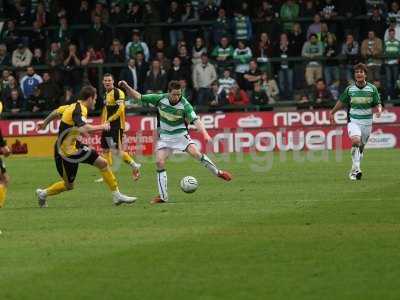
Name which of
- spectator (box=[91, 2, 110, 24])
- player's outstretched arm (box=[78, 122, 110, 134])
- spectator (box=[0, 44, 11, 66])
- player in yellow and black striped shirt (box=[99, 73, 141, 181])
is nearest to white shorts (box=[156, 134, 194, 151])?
player's outstretched arm (box=[78, 122, 110, 134])

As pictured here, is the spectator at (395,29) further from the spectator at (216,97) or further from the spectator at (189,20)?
the spectator at (189,20)

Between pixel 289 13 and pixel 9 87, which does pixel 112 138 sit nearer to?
pixel 9 87

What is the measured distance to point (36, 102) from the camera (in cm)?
3472

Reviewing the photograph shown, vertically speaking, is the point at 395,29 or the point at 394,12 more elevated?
the point at 394,12

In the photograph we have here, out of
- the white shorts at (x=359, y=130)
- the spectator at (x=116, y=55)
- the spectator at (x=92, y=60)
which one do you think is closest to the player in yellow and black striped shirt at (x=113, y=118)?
the white shorts at (x=359, y=130)

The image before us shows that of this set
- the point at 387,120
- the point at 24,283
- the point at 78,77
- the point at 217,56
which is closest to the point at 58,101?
the point at 78,77

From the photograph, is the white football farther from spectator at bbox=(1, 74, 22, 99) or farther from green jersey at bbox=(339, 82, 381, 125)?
spectator at bbox=(1, 74, 22, 99)

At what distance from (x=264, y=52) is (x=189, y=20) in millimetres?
3000

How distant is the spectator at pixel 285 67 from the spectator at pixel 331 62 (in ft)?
3.46

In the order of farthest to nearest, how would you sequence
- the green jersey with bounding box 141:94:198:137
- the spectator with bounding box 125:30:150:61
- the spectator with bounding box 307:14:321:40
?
the spectator with bounding box 125:30:150:61
the spectator with bounding box 307:14:321:40
the green jersey with bounding box 141:94:198:137

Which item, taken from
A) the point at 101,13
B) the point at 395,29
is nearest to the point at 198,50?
the point at 101,13

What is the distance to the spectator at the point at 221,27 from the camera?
34.7 m

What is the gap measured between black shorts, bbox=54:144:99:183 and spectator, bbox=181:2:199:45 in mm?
17763

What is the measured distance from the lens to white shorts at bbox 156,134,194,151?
19.6 meters
